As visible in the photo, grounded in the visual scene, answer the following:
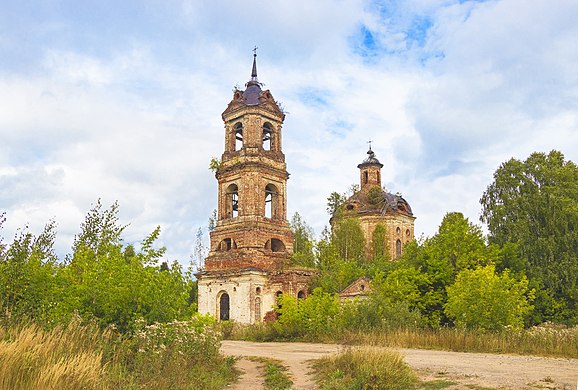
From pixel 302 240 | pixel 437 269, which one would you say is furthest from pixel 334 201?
pixel 437 269

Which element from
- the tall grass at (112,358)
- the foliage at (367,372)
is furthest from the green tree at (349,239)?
the foliage at (367,372)

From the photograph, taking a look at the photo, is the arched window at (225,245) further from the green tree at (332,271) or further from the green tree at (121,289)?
the green tree at (121,289)

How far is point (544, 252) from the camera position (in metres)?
26.2

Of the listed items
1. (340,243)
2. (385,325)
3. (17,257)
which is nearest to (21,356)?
(17,257)

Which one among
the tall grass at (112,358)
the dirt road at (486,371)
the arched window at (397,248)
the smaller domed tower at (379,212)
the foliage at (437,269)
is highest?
the smaller domed tower at (379,212)

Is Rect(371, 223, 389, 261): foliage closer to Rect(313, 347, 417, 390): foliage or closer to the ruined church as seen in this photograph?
the ruined church

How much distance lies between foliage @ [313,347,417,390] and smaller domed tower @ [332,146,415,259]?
33.4 meters

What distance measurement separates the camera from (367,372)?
8469 mm

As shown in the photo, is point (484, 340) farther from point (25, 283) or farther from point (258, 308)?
point (258, 308)

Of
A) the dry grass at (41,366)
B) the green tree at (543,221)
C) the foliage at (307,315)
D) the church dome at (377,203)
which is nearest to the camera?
the dry grass at (41,366)

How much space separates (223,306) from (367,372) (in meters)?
23.6

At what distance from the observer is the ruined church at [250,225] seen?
30.3m

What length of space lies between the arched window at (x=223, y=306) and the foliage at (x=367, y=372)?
21.5 meters

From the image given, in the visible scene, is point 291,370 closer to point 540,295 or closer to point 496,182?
point 540,295
